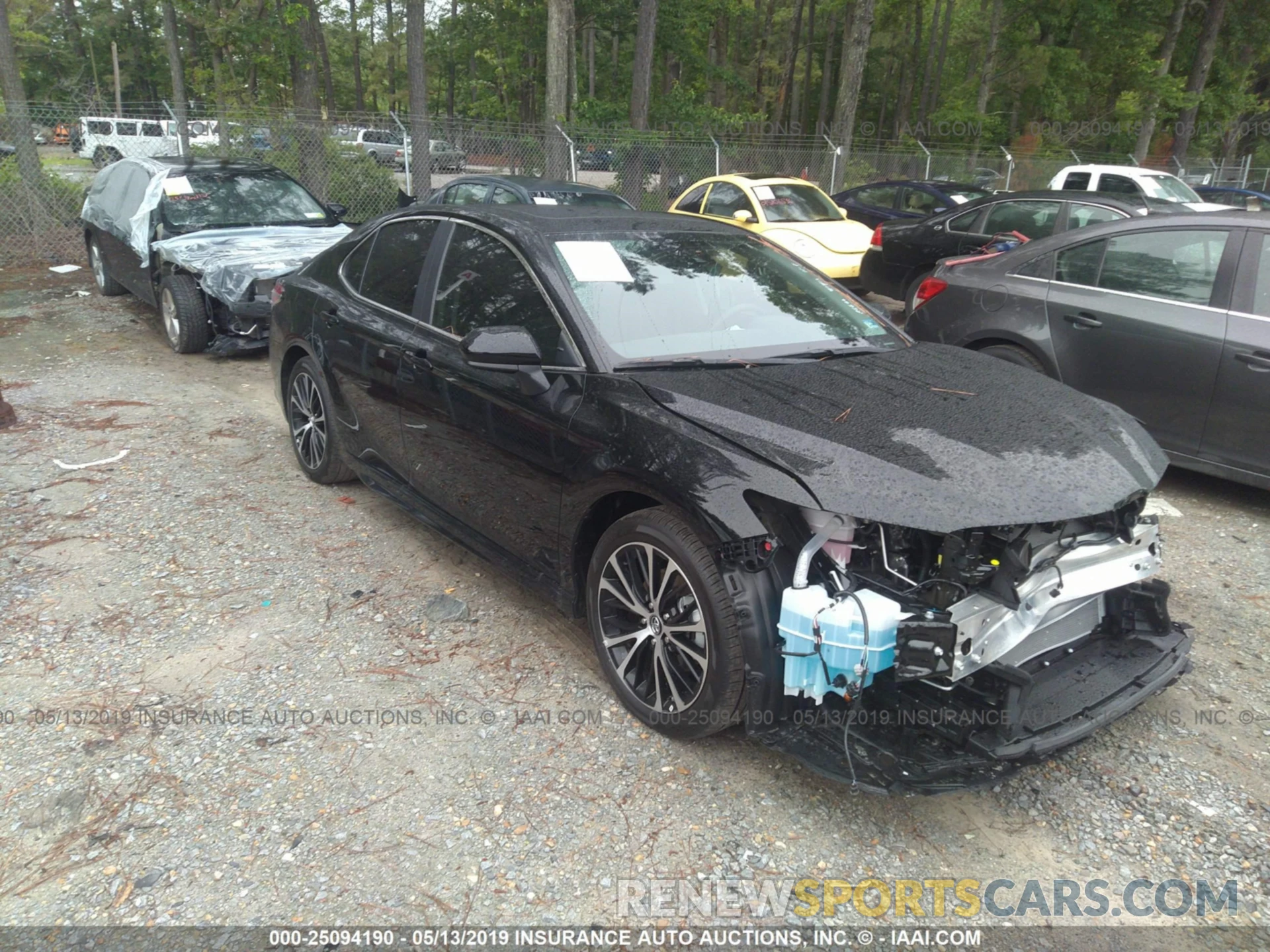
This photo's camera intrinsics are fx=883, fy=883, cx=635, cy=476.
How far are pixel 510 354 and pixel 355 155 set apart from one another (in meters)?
13.1

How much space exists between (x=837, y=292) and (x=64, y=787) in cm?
357

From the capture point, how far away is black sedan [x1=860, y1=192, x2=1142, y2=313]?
8375mm

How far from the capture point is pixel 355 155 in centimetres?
1461

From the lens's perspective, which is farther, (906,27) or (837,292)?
(906,27)

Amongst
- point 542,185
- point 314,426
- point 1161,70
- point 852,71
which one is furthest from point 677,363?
point 1161,70

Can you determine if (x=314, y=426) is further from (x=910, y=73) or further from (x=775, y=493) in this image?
(x=910, y=73)

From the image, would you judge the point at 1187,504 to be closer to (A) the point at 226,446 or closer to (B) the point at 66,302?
(A) the point at 226,446

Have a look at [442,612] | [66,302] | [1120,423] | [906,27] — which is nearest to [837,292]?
[1120,423]

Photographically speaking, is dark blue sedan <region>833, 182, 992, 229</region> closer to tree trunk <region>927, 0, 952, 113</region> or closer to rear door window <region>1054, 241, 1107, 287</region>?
rear door window <region>1054, 241, 1107, 287</region>

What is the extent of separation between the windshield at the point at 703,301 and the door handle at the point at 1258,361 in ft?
7.15

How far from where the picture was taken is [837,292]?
4.12 m

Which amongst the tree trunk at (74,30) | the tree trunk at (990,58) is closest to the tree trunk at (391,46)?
the tree trunk at (74,30)

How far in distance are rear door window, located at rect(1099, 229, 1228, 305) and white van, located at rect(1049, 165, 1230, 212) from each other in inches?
299
